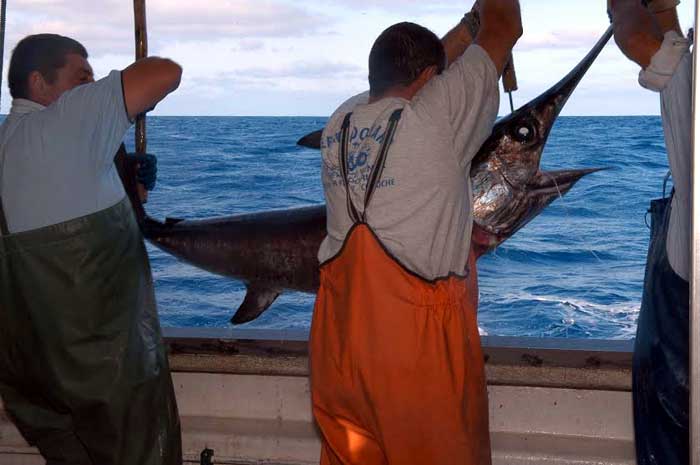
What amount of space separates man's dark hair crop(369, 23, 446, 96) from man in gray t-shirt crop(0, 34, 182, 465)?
59cm

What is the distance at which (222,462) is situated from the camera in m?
3.21

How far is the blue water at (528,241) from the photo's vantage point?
25.7 ft

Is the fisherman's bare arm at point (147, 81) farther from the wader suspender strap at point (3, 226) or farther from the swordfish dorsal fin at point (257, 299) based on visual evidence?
the swordfish dorsal fin at point (257, 299)

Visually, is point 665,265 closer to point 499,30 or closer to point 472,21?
point 499,30

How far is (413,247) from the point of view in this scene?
2236mm

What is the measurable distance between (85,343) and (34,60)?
32.6 inches

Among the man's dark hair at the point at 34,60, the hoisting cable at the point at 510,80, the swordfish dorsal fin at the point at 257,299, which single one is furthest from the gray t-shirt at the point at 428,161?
the swordfish dorsal fin at the point at 257,299

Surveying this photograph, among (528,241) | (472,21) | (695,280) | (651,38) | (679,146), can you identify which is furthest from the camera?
(528,241)

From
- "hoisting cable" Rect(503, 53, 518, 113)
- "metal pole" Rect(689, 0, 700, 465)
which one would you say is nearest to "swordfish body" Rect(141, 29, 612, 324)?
"hoisting cable" Rect(503, 53, 518, 113)

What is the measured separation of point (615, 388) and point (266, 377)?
1.23m

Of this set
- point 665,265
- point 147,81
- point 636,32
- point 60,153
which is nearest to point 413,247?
point 665,265

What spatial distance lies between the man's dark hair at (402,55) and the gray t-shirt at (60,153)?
0.71 m

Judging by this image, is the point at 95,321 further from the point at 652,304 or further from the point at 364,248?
the point at 652,304

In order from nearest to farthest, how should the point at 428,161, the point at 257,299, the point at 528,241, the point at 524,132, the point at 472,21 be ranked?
1. the point at 428,161
2. the point at 472,21
3. the point at 524,132
4. the point at 257,299
5. the point at 528,241
